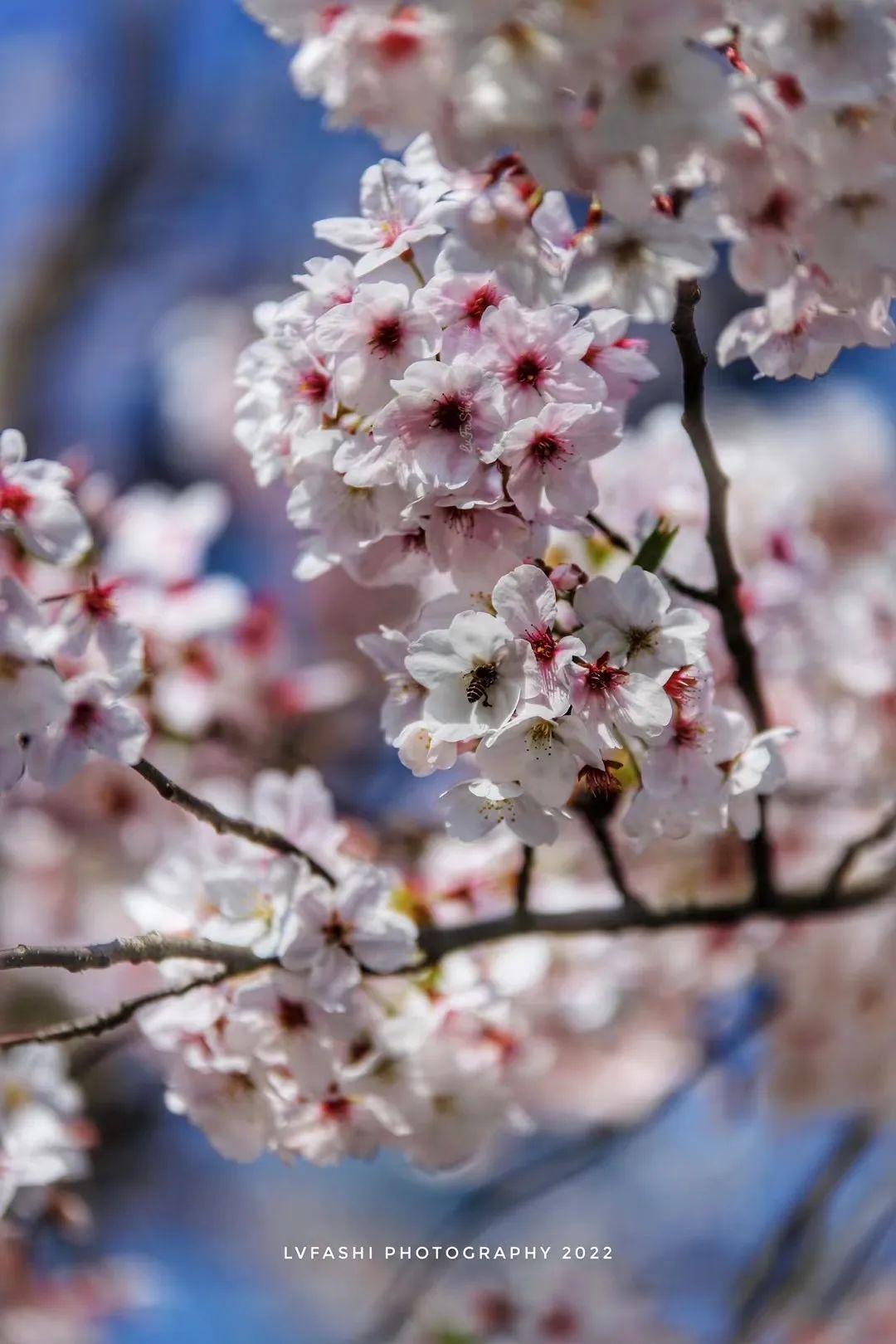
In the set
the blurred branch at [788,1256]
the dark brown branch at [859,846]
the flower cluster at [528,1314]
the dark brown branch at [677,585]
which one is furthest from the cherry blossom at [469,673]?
the blurred branch at [788,1256]

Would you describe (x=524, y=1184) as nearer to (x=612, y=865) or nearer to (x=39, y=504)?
(x=612, y=865)

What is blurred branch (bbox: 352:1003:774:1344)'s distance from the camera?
2111 mm

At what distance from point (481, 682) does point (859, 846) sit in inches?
28.8

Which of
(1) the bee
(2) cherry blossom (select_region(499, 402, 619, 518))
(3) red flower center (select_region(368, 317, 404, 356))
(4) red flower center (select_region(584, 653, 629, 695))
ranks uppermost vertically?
(3) red flower center (select_region(368, 317, 404, 356))

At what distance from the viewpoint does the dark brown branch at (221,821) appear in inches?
45.8

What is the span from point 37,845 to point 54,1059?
787 mm

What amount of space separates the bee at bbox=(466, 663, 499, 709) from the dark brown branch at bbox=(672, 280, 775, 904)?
0.30m

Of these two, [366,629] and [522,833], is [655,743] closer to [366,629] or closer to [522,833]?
[522,833]

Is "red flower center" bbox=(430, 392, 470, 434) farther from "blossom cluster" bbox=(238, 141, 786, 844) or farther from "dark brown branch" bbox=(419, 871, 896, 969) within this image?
"dark brown branch" bbox=(419, 871, 896, 969)

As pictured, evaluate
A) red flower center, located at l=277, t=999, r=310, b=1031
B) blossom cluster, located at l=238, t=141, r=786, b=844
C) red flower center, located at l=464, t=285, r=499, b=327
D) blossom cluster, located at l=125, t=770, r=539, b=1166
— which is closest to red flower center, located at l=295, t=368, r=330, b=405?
blossom cluster, located at l=238, t=141, r=786, b=844

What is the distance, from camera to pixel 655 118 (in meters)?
0.83

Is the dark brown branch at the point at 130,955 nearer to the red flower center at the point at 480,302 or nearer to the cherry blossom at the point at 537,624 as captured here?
the cherry blossom at the point at 537,624

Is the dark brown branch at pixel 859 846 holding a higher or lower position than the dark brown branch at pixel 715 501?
lower

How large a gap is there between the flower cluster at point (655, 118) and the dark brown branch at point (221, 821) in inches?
21.2
